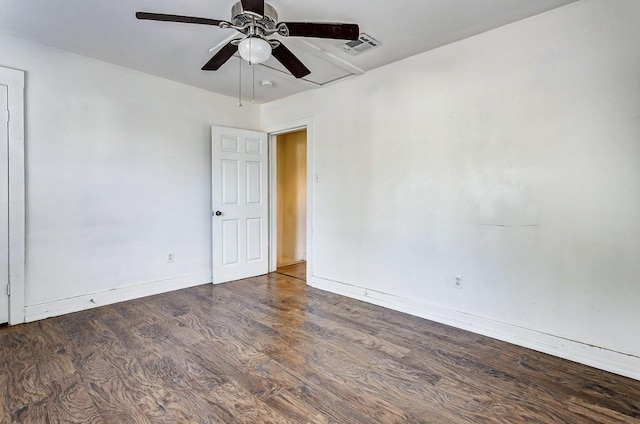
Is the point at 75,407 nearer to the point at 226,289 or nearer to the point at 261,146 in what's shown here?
the point at 226,289

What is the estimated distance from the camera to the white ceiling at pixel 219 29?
2279mm

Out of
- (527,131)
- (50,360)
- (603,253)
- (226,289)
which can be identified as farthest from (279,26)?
(226,289)

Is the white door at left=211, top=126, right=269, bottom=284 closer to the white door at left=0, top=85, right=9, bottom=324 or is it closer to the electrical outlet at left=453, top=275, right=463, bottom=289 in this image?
the white door at left=0, top=85, right=9, bottom=324

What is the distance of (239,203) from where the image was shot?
4402 mm

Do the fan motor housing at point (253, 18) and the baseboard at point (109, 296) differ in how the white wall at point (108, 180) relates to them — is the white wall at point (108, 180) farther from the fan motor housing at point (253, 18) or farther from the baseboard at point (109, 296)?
the fan motor housing at point (253, 18)

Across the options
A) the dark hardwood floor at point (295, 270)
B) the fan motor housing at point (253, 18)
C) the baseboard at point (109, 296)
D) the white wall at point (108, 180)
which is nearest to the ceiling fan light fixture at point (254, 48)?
the fan motor housing at point (253, 18)

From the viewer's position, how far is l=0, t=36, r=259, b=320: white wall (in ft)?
9.82

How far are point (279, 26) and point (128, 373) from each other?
2.43m

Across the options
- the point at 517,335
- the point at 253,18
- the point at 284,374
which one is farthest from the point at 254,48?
the point at 517,335

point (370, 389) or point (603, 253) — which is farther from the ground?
point (603, 253)

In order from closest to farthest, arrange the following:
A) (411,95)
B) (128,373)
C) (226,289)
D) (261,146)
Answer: (128,373) → (411,95) → (226,289) → (261,146)

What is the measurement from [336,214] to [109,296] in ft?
8.66

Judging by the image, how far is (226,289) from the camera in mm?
3967

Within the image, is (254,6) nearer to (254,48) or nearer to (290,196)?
(254,48)
